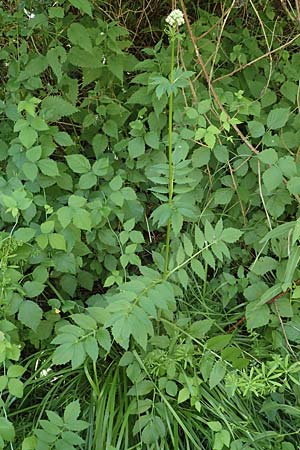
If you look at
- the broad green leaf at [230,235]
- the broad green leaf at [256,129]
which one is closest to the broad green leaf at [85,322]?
the broad green leaf at [230,235]

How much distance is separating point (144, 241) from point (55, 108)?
18.9 inches

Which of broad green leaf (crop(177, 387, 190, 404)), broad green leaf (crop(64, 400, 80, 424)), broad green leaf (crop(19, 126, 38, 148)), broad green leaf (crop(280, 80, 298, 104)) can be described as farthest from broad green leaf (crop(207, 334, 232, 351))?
broad green leaf (crop(280, 80, 298, 104))

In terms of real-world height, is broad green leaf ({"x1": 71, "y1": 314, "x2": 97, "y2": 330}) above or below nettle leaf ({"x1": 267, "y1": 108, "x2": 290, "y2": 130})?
below

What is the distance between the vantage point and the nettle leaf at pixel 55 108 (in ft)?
5.57

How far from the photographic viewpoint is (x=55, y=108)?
5.64 feet

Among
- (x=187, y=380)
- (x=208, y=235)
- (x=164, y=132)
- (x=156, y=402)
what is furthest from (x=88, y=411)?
(x=164, y=132)

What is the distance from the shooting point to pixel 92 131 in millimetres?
1910

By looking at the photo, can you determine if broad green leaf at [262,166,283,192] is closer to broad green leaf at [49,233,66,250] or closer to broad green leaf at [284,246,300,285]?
broad green leaf at [284,246,300,285]

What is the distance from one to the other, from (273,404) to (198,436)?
217 millimetres

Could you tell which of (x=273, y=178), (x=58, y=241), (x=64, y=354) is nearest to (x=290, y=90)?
(x=273, y=178)

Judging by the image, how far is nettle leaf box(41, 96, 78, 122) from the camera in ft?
5.57

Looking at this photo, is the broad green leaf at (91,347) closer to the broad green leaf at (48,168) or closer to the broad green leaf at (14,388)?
the broad green leaf at (14,388)

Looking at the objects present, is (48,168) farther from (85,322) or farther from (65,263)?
(85,322)

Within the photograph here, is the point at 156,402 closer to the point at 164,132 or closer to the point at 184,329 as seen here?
the point at 184,329
